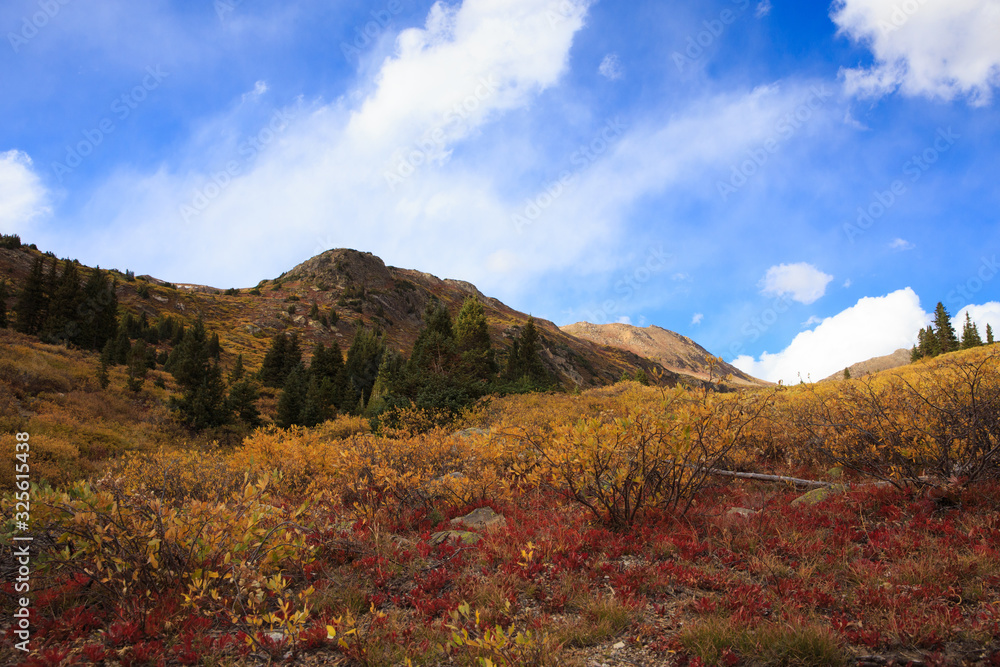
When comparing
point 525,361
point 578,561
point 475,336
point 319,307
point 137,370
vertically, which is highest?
point 319,307

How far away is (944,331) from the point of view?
186 ft

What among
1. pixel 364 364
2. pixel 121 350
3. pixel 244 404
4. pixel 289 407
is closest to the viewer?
pixel 244 404

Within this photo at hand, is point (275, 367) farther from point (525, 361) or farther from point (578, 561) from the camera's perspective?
point (578, 561)

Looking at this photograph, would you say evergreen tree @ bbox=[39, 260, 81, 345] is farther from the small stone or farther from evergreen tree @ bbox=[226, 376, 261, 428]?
the small stone

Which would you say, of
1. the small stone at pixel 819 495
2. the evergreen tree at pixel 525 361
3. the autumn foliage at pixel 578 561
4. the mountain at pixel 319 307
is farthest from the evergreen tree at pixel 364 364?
the small stone at pixel 819 495

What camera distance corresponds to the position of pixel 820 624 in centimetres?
358

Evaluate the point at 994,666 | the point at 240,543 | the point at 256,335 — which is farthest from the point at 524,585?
the point at 256,335

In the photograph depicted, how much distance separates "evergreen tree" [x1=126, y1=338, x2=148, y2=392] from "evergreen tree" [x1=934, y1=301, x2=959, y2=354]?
7999cm

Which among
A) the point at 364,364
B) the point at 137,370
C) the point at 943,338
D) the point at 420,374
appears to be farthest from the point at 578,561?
the point at 943,338

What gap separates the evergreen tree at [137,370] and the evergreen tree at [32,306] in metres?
8.66

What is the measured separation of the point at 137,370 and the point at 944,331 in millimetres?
84958

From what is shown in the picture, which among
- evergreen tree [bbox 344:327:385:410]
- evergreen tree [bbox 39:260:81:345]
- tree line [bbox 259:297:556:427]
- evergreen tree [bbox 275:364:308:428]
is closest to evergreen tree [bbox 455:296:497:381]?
tree line [bbox 259:297:556:427]

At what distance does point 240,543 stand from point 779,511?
262 inches

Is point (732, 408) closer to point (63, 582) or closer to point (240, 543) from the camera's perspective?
point (240, 543)
